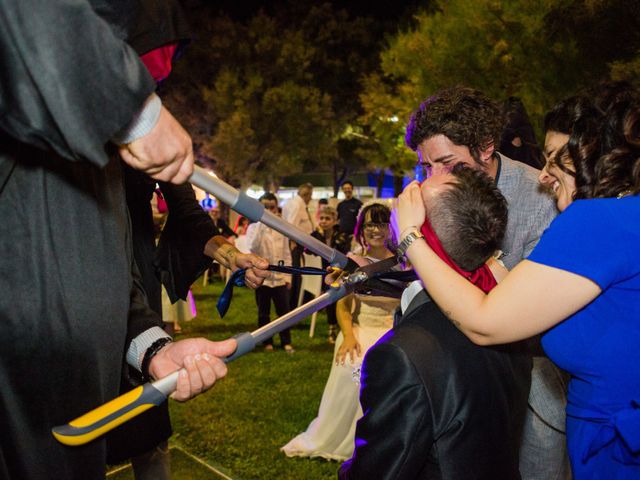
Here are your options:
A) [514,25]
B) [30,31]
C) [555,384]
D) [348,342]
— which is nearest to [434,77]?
[514,25]

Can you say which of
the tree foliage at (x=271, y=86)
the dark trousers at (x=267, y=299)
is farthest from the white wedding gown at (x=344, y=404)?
the tree foliage at (x=271, y=86)

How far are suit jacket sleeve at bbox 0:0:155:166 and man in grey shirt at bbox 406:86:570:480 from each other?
2061 mm

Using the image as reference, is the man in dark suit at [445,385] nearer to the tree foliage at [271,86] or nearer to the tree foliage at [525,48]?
the tree foliage at [525,48]

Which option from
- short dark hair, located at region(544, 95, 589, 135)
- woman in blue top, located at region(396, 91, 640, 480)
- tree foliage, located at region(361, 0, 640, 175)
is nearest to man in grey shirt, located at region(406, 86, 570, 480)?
short dark hair, located at region(544, 95, 589, 135)

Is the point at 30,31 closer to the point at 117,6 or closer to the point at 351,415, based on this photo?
the point at 117,6

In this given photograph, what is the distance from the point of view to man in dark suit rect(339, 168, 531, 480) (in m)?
1.77

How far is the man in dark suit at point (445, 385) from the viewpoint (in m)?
1.77

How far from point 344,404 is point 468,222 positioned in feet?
11.1

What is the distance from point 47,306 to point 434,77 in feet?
45.9

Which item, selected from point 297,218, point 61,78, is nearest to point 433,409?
point 61,78

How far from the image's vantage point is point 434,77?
14.1 metres

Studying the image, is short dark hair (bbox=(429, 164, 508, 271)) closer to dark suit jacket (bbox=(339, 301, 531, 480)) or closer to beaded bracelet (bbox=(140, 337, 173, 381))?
dark suit jacket (bbox=(339, 301, 531, 480))

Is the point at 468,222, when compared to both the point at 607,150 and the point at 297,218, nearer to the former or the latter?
the point at 607,150

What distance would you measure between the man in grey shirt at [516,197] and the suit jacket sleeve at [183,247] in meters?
1.31
